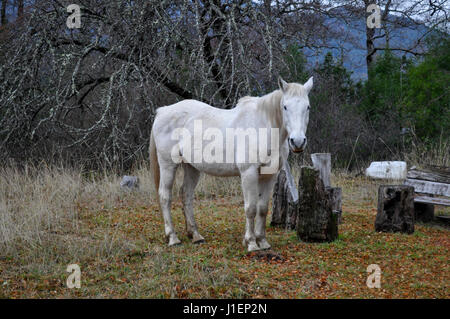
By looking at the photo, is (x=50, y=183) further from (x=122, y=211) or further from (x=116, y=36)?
(x=116, y=36)

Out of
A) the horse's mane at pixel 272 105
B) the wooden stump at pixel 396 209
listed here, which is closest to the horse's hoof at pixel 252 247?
the horse's mane at pixel 272 105

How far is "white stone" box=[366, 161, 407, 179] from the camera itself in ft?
28.5

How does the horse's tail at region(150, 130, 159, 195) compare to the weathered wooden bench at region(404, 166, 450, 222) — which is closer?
the horse's tail at region(150, 130, 159, 195)

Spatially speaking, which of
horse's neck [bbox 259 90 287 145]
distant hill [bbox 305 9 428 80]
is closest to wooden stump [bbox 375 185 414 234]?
horse's neck [bbox 259 90 287 145]

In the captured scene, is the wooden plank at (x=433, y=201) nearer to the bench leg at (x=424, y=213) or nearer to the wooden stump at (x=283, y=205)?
the bench leg at (x=424, y=213)

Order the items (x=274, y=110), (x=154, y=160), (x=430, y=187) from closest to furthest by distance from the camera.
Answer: (x=274, y=110), (x=154, y=160), (x=430, y=187)

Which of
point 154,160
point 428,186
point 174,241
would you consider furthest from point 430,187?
point 154,160

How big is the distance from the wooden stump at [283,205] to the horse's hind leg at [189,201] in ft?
3.90

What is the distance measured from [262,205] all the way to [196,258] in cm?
95

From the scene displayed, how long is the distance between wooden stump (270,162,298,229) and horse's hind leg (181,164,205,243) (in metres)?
1.19

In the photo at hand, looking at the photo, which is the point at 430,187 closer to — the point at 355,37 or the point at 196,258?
the point at 196,258

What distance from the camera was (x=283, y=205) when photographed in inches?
225

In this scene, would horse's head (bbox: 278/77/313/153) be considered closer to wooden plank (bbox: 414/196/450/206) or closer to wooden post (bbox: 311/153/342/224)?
wooden post (bbox: 311/153/342/224)

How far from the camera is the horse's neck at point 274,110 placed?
4328 mm
